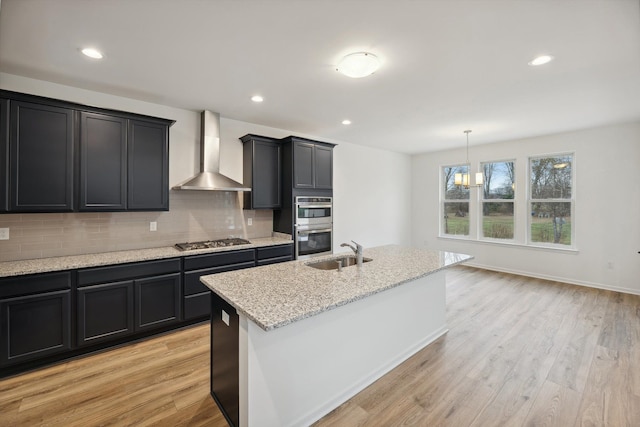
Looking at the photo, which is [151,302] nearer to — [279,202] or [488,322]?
[279,202]

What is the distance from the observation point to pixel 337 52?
7.70 feet

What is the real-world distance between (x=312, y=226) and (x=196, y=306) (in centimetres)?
195

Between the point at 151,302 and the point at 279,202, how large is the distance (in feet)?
6.89

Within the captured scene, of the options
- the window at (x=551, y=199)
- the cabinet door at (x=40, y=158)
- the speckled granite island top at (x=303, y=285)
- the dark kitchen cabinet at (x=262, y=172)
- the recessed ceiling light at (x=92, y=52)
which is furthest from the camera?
the window at (x=551, y=199)

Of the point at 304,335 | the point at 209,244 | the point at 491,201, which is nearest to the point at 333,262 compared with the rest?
the point at 304,335

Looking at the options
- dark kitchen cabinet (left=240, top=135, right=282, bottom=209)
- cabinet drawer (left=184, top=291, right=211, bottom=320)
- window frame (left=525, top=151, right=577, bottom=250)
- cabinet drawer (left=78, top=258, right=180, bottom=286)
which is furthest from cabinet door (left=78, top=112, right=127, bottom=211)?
window frame (left=525, top=151, right=577, bottom=250)

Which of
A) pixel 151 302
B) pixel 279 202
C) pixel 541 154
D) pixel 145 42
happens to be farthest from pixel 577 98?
pixel 151 302

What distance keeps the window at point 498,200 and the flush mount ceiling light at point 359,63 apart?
4.63 meters

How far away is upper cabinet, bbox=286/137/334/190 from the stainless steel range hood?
0.85 m

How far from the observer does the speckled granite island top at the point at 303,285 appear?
1568mm

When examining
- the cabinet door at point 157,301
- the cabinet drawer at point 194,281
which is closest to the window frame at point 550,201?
the cabinet drawer at point 194,281

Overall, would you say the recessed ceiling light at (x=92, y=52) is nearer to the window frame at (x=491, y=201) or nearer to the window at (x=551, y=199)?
the window frame at (x=491, y=201)

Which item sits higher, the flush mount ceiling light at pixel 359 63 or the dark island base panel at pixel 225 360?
the flush mount ceiling light at pixel 359 63

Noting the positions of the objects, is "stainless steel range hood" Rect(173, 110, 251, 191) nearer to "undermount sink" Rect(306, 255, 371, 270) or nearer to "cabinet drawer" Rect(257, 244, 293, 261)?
"cabinet drawer" Rect(257, 244, 293, 261)
